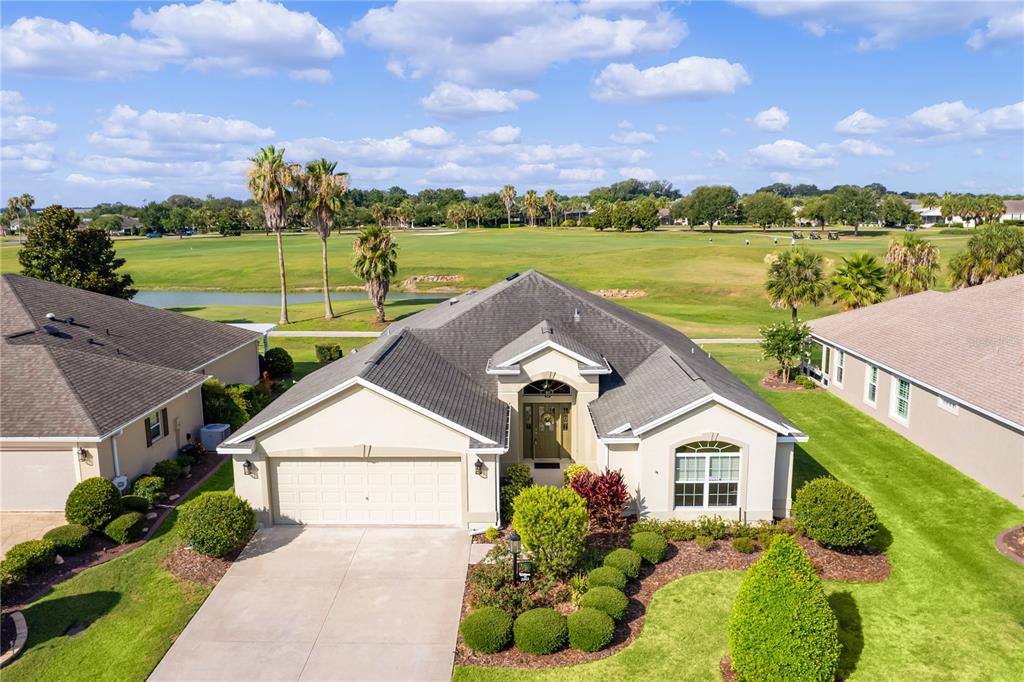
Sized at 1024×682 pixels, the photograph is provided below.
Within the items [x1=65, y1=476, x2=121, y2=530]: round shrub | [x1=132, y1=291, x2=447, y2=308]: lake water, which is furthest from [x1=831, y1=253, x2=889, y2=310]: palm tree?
[x1=132, y1=291, x2=447, y2=308]: lake water

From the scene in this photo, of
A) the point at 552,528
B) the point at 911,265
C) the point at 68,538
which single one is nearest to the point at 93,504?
the point at 68,538

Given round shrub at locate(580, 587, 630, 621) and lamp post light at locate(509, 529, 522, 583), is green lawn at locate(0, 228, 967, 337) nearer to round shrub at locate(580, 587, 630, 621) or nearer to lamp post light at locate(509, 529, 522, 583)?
lamp post light at locate(509, 529, 522, 583)

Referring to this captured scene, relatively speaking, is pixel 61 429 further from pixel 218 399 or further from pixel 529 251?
pixel 529 251

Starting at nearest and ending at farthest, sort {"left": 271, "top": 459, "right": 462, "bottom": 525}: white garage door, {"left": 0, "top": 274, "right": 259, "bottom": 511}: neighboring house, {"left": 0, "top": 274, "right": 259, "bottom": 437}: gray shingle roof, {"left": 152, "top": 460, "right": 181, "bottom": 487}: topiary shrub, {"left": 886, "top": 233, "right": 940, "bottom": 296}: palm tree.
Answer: {"left": 271, "top": 459, "right": 462, "bottom": 525}: white garage door → {"left": 0, "top": 274, "right": 259, "bottom": 511}: neighboring house → {"left": 0, "top": 274, "right": 259, "bottom": 437}: gray shingle roof → {"left": 152, "top": 460, "right": 181, "bottom": 487}: topiary shrub → {"left": 886, "top": 233, "right": 940, "bottom": 296}: palm tree

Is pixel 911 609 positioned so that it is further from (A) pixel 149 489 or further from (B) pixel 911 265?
(B) pixel 911 265

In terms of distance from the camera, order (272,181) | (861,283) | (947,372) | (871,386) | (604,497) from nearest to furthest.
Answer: (604,497) → (947,372) → (871,386) → (861,283) → (272,181)

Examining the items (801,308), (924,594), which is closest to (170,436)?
(924,594)
